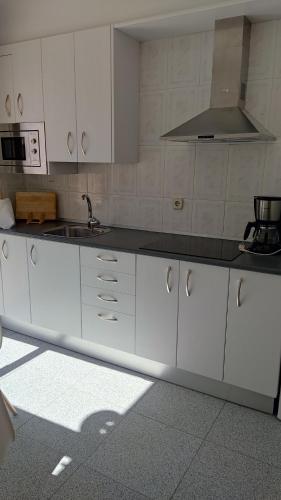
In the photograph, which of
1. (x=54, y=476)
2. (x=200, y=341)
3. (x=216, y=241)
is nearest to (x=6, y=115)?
(x=216, y=241)

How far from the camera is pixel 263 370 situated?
78.3 inches

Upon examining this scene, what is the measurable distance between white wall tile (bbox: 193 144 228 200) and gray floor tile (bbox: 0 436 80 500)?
1.77 metres

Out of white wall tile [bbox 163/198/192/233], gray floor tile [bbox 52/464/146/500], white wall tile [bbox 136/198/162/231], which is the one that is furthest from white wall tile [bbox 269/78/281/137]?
gray floor tile [bbox 52/464/146/500]

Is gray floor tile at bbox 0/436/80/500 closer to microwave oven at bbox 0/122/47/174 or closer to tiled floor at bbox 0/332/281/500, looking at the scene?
tiled floor at bbox 0/332/281/500

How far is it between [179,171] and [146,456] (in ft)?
5.83

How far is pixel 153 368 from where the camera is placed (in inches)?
94.6

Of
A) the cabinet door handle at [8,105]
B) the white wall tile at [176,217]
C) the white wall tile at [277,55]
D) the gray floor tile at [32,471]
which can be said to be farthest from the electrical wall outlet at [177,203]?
the gray floor tile at [32,471]

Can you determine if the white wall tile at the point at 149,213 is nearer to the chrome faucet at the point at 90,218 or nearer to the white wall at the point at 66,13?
the chrome faucet at the point at 90,218

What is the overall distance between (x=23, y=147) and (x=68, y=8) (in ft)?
3.35

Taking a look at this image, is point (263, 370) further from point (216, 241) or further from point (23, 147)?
point (23, 147)

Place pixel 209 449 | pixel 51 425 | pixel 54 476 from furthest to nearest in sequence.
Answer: pixel 51 425, pixel 209 449, pixel 54 476

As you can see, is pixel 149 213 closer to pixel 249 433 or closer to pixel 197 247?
pixel 197 247

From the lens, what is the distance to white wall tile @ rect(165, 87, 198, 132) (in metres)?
2.48

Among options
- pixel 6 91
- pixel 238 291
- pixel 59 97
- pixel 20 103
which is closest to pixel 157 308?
pixel 238 291
